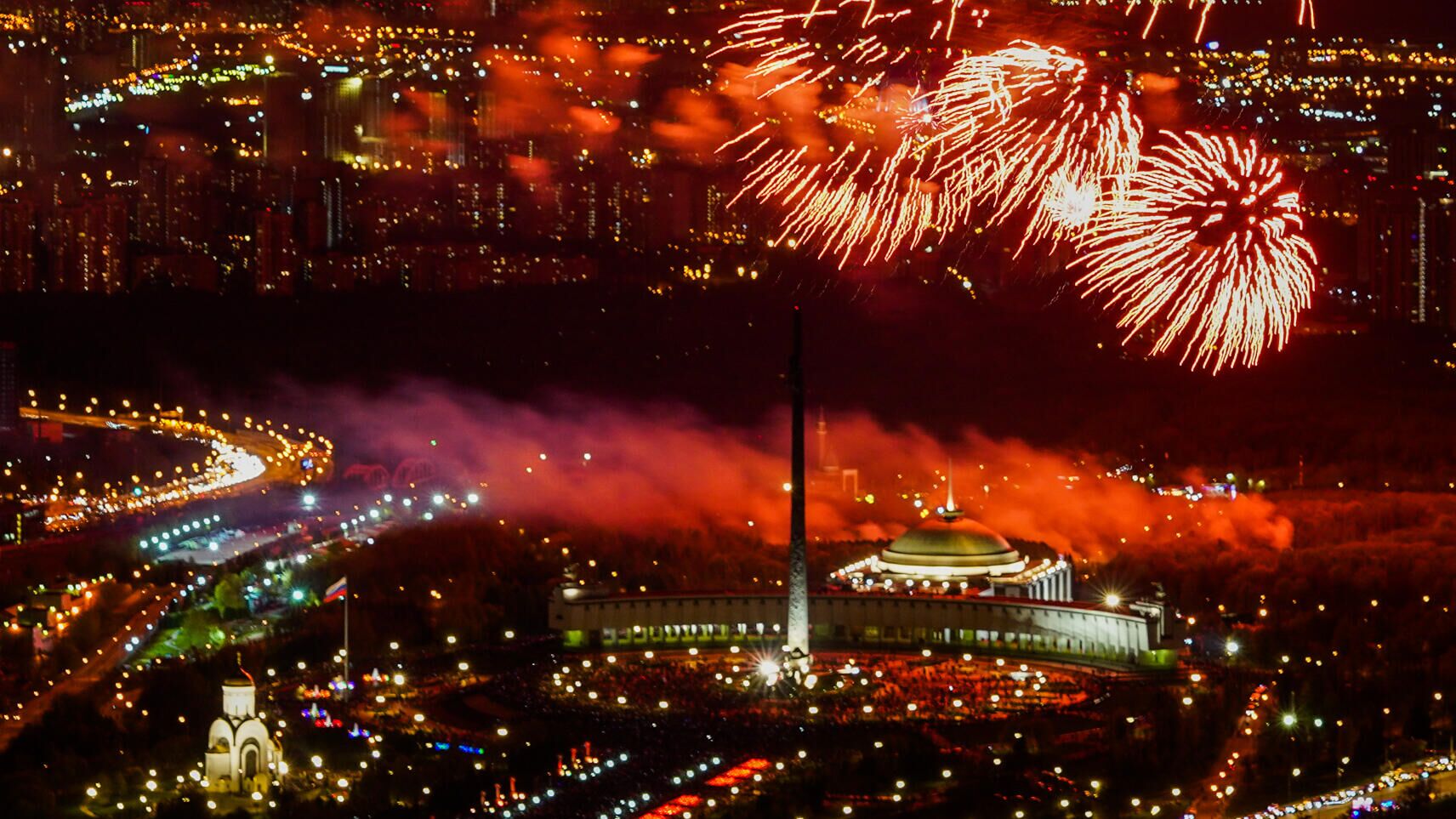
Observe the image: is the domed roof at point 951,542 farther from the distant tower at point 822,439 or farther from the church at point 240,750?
the church at point 240,750

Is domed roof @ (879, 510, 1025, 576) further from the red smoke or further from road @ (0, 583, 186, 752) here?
road @ (0, 583, 186, 752)

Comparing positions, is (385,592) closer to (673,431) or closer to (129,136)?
(673,431)

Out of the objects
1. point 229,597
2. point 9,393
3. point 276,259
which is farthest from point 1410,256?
point 229,597

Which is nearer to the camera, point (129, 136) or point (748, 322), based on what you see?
point (748, 322)

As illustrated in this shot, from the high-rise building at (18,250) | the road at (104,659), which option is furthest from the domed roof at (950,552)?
the high-rise building at (18,250)

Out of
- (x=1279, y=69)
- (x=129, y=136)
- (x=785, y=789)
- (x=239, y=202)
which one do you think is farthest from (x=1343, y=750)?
(x=129, y=136)

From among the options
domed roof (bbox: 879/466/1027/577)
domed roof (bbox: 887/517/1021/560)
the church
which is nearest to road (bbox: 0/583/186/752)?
the church
